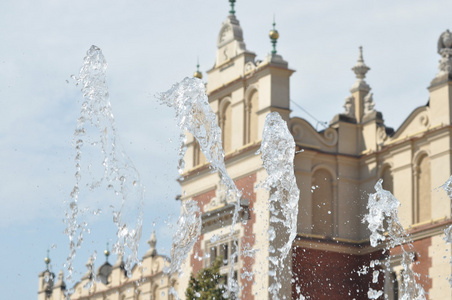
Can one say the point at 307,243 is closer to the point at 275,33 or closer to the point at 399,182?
the point at 399,182

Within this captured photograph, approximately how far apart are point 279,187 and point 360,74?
216 inches

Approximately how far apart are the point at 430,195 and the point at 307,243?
3.86 meters

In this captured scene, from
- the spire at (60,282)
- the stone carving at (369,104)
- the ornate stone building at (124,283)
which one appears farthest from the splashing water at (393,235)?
the spire at (60,282)

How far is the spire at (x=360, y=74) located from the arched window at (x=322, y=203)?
2987 millimetres

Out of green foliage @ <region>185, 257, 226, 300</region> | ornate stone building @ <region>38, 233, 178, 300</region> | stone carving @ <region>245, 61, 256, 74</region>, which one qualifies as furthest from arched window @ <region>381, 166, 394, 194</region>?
ornate stone building @ <region>38, 233, 178, 300</region>

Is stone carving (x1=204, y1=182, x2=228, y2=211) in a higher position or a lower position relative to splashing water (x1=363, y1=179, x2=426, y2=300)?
higher

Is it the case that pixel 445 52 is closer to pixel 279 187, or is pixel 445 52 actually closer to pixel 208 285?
pixel 279 187

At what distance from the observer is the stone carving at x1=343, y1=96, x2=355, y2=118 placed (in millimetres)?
35969

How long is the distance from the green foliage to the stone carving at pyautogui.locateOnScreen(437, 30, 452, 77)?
8.30 metres

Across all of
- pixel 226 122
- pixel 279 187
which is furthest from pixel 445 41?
pixel 226 122

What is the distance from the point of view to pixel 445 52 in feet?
108

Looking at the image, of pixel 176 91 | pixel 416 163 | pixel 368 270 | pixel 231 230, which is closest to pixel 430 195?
pixel 416 163

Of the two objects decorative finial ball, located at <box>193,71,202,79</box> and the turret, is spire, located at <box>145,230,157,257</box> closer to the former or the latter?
decorative finial ball, located at <box>193,71,202,79</box>

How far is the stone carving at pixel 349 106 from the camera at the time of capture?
118 ft
